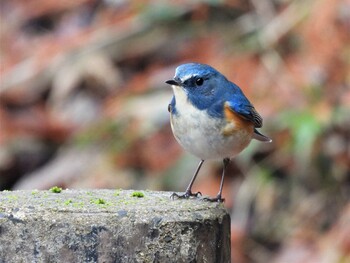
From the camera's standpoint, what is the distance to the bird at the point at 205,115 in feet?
9.87

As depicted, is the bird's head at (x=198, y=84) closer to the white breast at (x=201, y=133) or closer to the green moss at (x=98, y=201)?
the white breast at (x=201, y=133)

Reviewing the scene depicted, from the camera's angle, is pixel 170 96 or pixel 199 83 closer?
pixel 199 83

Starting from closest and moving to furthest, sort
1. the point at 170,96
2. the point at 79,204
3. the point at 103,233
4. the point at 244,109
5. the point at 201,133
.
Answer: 1. the point at 103,233
2. the point at 79,204
3. the point at 201,133
4. the point at 244,109
5. the point at 170,96

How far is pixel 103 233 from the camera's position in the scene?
2.04 meters

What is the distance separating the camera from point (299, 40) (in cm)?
571

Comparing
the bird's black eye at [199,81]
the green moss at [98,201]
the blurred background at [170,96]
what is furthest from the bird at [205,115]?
the blurred background at [170,96]

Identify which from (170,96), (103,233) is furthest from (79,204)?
(170,96)

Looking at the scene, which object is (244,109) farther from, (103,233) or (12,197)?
(103,233)

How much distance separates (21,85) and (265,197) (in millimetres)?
2291

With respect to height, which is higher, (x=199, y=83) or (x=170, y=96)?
(x=170, y=96)

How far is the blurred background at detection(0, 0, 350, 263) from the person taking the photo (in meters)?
5.16

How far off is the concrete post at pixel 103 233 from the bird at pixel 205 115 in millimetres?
821

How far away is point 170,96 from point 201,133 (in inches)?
108

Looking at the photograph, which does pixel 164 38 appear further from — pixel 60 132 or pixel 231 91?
pixel 231 91
